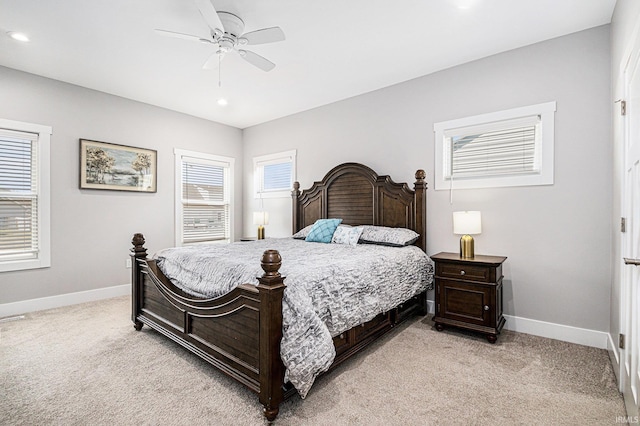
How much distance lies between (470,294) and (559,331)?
899 millimetres

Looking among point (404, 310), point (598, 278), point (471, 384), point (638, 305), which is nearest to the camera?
point (638, 305)

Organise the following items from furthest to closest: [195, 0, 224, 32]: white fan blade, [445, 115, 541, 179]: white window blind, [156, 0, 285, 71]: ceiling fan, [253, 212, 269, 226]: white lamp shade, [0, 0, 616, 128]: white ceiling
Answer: [253, 212, 269, 226]: white lamp shade, [445, 115, 541, 179]: white window blind, [0, 0, 616, 128]: white ceiling, [156, 0, 285, 71]: ceiling fan, [195, 0, 224, 32]: white fan blade

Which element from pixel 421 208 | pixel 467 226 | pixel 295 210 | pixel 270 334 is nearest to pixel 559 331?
pixel 467 226

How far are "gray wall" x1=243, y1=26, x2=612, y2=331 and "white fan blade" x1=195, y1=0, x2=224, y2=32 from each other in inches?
94.1

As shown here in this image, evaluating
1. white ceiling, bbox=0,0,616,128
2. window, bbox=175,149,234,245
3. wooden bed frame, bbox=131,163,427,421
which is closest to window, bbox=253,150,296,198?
window, bbox=175,149,234,245

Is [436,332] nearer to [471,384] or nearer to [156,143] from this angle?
[471,384]

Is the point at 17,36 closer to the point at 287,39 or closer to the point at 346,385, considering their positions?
the point at 287,39

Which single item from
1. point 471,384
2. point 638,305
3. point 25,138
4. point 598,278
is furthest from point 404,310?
point 25,138

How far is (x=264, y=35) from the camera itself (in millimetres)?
2488

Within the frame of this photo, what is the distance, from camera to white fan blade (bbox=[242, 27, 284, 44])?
2412 mm

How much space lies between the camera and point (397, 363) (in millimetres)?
2434

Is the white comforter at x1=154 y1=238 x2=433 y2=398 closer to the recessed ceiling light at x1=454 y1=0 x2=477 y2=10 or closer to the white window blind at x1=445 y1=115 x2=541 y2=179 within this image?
the white window blind at x1=445 y1=115 x2=541 y2=179

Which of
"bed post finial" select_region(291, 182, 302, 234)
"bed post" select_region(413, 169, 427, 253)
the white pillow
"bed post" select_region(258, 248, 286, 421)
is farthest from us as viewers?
"bed post finial" select_region(291, 182, 302, 234)

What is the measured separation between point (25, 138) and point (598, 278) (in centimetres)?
618
